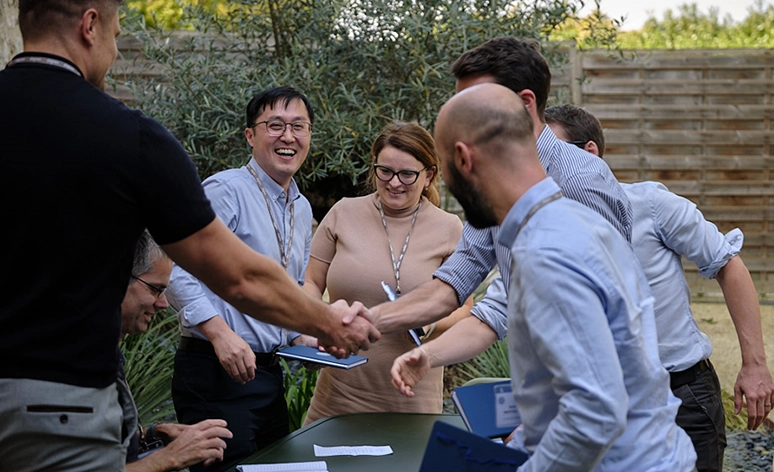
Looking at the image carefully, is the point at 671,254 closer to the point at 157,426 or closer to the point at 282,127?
the point at 282,127

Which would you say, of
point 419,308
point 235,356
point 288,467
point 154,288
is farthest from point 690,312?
point 154,288

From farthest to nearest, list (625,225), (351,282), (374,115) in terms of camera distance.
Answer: (374,115) < (351,282) < (625,225)

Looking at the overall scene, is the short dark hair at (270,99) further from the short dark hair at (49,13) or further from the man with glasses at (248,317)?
the short dark hair at (49,13)

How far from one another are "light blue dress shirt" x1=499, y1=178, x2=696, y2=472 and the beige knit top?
75.3 inches

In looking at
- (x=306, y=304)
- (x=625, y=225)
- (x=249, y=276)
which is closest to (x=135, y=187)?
(x=249, y=276)

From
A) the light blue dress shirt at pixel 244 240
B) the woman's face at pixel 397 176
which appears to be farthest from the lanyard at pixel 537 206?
the woman's face at pixel 397 176

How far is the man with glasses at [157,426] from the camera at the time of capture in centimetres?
283

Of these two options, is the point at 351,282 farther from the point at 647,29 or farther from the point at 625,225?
the point at 647,29

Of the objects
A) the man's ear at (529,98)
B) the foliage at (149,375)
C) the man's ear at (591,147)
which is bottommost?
the foliage at (149,375)

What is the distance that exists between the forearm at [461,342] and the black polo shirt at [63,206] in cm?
130

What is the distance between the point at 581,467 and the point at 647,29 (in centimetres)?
1332

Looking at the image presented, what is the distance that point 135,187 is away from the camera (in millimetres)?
1995

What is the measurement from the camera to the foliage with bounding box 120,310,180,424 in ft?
16.4

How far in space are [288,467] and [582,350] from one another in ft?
4.69
